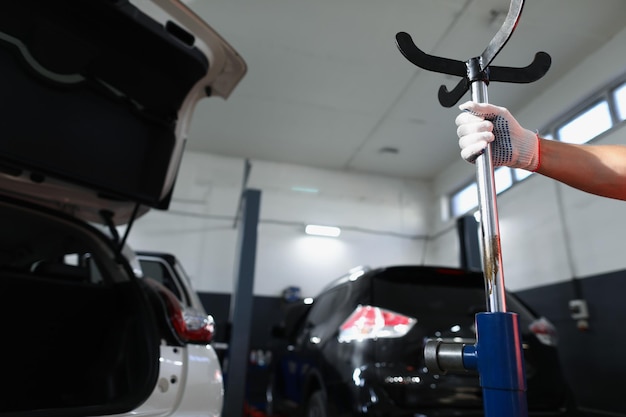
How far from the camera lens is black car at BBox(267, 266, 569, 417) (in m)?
2.05

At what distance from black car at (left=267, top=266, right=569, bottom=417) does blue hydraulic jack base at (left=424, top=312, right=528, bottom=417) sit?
1.34 m

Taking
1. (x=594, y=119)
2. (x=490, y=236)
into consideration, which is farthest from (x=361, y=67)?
(x=490, y=236)

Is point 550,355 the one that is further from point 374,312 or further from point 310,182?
point 310,182

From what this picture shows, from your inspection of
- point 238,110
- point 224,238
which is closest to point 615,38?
point 238,110

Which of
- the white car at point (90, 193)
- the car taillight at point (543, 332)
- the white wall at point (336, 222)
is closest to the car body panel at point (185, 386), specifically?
the white car at point (90, 193)

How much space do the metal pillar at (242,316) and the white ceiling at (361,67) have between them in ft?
5.11

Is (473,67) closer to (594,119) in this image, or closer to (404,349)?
(404,349)

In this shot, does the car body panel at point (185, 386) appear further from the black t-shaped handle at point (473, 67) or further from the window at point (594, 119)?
the window at point (594, 119)

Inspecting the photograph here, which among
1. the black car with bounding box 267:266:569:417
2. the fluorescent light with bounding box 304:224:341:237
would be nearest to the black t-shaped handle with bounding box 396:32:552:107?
the black car with bounding box 267:266:569:417

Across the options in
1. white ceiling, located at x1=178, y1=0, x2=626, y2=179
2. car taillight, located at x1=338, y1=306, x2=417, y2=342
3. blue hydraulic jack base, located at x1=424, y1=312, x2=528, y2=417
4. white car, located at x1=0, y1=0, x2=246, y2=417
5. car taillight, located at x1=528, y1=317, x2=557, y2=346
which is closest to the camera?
blue hydraulic jack base, located at x1=424, y1=312, x2=528, y2=417

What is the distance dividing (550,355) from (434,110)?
3.73m

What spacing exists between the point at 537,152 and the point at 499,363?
618 millimetres

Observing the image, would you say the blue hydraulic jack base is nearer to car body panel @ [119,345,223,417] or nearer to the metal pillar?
car body panel @ [119,345,223,417]

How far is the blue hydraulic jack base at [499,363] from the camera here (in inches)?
29.1
